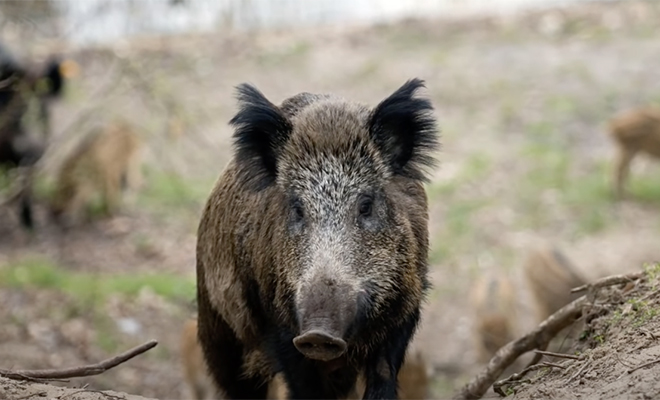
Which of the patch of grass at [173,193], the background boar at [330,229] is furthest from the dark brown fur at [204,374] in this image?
the patch of grass at [173,193]

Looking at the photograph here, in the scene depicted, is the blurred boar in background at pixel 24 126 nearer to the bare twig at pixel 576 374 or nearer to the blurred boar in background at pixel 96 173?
the blurred boar in background at pixel 96 173

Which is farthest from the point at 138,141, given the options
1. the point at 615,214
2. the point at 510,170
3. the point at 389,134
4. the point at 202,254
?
the point at 389,134

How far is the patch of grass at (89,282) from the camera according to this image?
1017cm

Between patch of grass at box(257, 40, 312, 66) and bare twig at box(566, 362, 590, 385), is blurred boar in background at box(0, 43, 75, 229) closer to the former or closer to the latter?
patch of grass at box(257, 40, 312, 66)

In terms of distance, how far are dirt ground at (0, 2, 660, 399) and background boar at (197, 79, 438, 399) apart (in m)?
3.77

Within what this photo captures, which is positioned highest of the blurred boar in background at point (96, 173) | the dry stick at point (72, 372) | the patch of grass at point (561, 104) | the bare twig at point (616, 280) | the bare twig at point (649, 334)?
the bare twig at point (649, 334)

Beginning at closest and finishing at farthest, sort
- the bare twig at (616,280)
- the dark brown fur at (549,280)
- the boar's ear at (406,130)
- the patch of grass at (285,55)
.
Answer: the boar's ear at (406,130) < the bare twig at (616,280) < the dark brown fur at (549,280) < the patch of grass at (285,55)

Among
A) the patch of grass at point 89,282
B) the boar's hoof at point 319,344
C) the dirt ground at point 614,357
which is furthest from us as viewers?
the patch of grass at point 89,282

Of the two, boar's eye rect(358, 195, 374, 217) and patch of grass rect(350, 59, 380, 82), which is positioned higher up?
boar's eye rect(358, 195, 374, 217)

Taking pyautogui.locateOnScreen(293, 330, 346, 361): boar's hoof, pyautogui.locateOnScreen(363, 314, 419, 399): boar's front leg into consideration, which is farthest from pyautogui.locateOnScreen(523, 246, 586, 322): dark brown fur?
pyautogui.locateOnScreen(293, 330, 346, 361): boar's hoof

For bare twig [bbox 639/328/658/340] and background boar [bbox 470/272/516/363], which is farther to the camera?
background boar [bbox 470/272/516/363]

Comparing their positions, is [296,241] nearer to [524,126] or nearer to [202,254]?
[202,254]

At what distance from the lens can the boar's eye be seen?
395 centimetres

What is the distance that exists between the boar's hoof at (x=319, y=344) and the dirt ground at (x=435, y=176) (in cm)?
463
